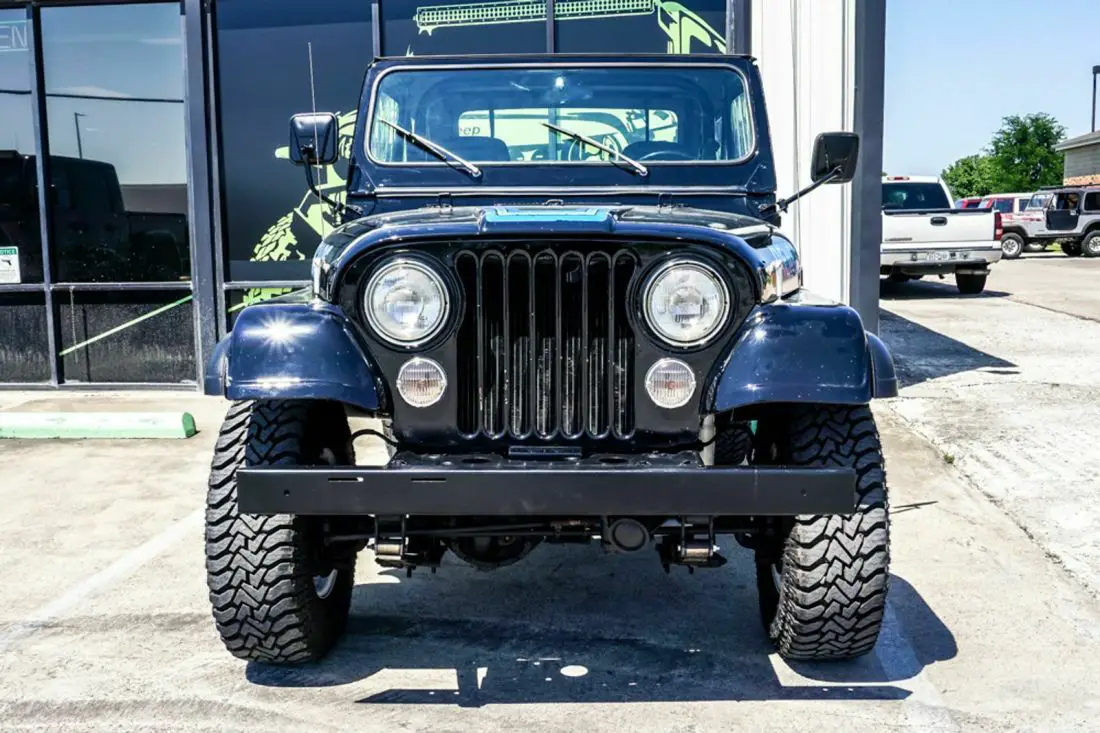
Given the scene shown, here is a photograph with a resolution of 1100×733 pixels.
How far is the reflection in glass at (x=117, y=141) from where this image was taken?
28.6ft

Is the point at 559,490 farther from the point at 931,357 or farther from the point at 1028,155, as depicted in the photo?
the point at 1028,155

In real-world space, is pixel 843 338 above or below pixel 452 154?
below

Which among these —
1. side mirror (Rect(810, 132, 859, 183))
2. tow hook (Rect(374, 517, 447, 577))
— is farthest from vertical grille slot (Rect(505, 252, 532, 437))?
side mirror (Rect(810, 132, 859, 183))

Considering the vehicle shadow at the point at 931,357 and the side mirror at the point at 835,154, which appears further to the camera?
the vehicle shadow at the point at 931,357

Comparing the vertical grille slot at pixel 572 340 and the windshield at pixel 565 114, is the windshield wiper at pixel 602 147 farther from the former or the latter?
the vertical grille slot at pixel 572 340

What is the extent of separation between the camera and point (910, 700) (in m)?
3.29

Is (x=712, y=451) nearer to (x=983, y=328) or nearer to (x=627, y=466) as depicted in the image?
(x=627, y=466)

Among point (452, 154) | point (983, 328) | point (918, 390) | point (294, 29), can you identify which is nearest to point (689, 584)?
point (452, 154)

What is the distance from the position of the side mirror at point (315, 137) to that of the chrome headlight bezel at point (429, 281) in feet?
4.75

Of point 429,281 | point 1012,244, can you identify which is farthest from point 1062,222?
point 429,281

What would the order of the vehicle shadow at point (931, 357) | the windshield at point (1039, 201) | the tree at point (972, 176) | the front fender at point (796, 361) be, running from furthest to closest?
1. the tree at point (972, 176)
2. the windshield at point (1039, 201)
3. the vehicle shadow at point (931, 357)
4. the front fender at point (796, 361)

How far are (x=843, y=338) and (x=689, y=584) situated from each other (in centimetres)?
164

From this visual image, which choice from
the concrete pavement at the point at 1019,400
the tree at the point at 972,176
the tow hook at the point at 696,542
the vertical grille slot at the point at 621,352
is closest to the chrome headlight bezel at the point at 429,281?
the vertical grille slot at the point at 621,352

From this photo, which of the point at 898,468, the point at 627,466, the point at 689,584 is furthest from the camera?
the point at 898,468
